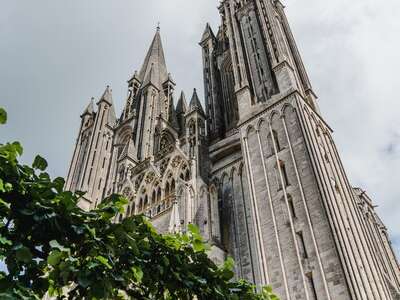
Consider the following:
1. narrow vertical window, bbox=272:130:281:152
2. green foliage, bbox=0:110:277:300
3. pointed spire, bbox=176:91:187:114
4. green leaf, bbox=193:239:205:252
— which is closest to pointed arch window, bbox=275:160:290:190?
narrow vertical window, bbox=272:130:281:152

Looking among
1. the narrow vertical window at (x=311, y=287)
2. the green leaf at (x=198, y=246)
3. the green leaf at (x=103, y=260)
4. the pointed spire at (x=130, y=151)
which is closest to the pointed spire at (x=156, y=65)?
the pointed spire at (x=130, y=151)

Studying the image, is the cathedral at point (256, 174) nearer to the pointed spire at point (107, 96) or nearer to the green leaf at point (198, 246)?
the pointed spire at point (107, 96)

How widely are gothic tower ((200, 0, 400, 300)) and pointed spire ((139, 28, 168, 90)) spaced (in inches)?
431

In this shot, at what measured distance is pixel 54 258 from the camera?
414 cm

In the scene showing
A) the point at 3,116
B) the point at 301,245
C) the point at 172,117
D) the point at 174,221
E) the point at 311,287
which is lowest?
the point at 3,116

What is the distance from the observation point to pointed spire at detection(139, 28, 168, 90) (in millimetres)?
36388

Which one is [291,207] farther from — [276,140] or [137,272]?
[137,272]

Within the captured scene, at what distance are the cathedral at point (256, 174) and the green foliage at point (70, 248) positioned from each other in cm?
864

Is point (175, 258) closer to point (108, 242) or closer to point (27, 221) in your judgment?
point (108, 242)

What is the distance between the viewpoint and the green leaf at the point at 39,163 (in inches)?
194

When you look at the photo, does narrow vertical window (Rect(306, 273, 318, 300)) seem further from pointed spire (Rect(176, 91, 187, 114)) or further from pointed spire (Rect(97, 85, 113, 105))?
pointed spire (Rect(97, 85, 113, 105))

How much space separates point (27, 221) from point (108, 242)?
94cm

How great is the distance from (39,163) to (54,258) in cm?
130

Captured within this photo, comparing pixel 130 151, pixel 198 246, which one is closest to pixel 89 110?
pixel 130 151
